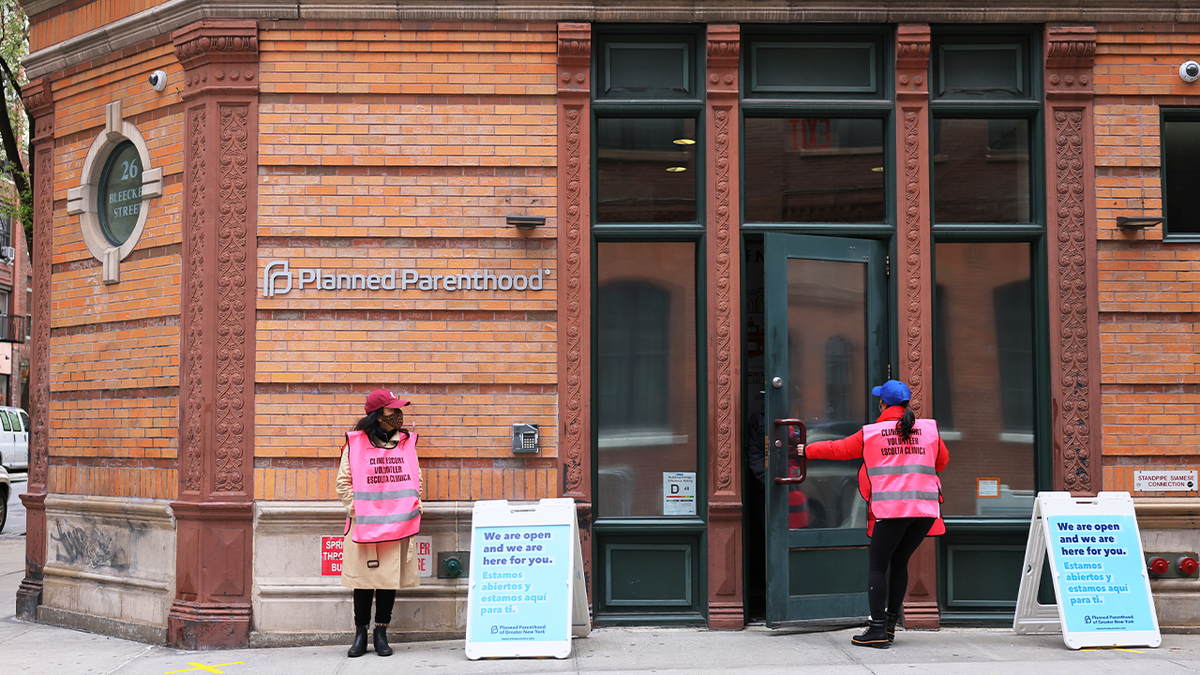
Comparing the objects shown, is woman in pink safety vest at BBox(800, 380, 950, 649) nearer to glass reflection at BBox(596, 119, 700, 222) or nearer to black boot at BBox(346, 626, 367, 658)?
glass reflection at BBox(596, 119, 700, 222)

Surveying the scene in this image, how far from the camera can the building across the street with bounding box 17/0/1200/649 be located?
737cm

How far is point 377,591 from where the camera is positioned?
22.4 feet

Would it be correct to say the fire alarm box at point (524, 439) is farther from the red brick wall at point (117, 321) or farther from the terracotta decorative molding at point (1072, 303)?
the terracotta decorative molding at point (1072, 303)

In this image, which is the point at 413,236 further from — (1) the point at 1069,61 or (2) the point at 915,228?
(1) the point at 1069,61

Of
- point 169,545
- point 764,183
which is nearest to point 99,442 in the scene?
point 169,545

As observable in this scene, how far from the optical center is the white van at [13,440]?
19594 mm

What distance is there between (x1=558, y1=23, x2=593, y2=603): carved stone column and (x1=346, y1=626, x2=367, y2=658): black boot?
1635 mm

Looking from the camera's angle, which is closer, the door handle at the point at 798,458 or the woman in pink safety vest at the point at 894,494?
the woman in pink safety vest at the point at 894,494

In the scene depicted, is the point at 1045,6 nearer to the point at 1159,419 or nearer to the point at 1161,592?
the point at 1159,419

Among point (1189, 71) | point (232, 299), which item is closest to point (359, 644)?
point (232, 299)

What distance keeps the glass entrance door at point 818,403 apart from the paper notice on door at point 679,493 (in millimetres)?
598

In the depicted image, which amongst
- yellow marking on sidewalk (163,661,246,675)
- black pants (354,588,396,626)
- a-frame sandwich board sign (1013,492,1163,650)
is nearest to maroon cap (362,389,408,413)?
black pants (354,588,396,626)

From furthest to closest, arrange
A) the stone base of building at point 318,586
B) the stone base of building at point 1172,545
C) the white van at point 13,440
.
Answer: the white van at point 13,440 < the stone base of building at point 1172,545 < the stone base of building at point 318,586

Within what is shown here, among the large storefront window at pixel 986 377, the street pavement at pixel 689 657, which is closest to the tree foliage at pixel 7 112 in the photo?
the street pavement at pixel 689 657
